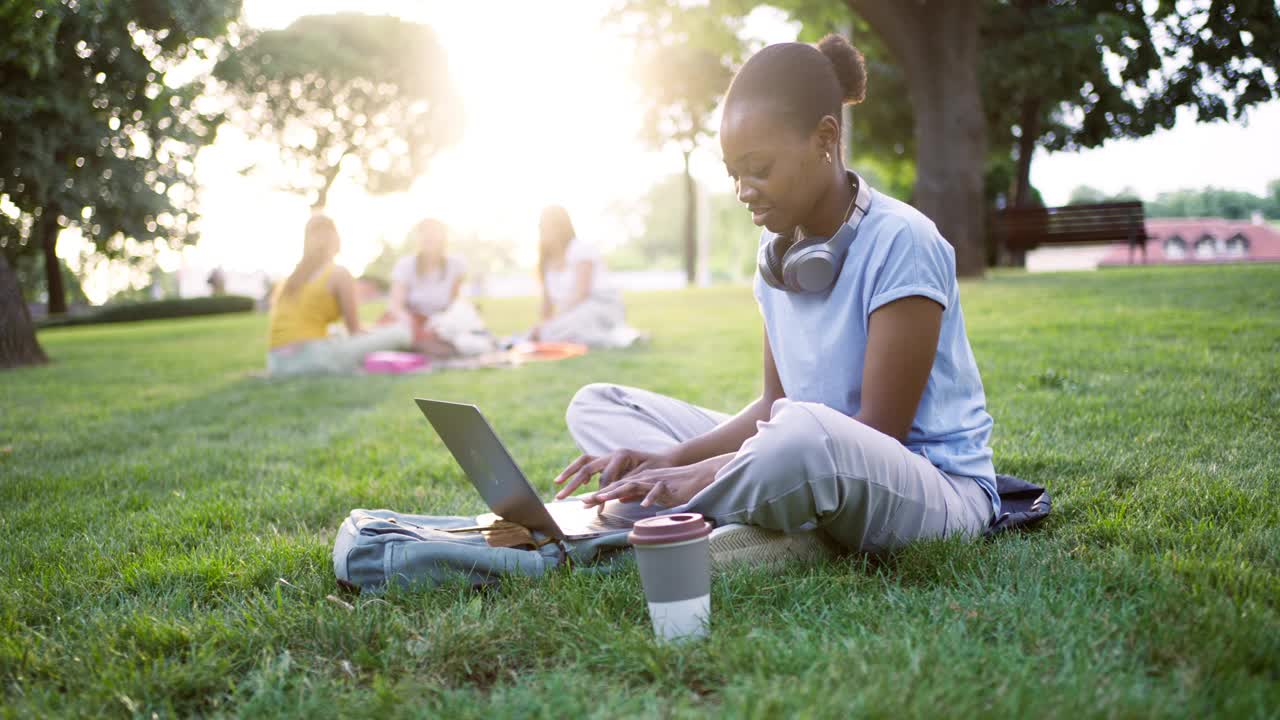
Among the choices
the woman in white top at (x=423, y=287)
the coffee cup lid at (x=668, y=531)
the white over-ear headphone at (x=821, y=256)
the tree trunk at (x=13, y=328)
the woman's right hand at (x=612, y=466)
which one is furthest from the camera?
the tree trunk at (x=13, y=328)

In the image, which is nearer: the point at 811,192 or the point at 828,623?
the point at 828,623

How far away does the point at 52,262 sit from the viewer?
23828 millimetres

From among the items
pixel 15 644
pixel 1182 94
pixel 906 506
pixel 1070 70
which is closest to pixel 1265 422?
pixel 906 506

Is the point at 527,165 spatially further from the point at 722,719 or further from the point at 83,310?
the point at 722,719

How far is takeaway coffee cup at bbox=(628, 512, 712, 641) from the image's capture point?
195cm

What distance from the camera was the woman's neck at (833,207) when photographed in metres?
2.52

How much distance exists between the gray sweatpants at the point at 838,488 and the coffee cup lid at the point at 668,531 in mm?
316

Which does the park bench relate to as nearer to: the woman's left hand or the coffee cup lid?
the woman's left hand

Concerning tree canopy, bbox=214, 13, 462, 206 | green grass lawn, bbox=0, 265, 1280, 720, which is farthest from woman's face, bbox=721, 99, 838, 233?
tree canopy, bbox=214, 13, 462, 206

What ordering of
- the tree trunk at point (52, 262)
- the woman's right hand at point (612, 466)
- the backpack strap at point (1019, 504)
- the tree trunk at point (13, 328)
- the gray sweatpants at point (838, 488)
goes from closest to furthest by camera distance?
1. the gray sweatpants at point (838, 488)
2. the woman's right hand at point (612, 466)
3. the backpack strap at point (1019, 504)
4. the tree trunk at point (13, 328)
5. the tree trunk at point (52, 262)

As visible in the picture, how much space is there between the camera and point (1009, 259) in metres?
20.5

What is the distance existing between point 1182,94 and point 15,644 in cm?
1972

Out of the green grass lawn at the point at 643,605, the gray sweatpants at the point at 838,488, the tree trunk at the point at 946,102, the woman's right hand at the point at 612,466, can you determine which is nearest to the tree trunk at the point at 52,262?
the tree trunk at the point at 946,102

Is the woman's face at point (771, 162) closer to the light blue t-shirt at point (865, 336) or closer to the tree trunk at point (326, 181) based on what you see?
the light blue t-shirt at point (865, 336)
